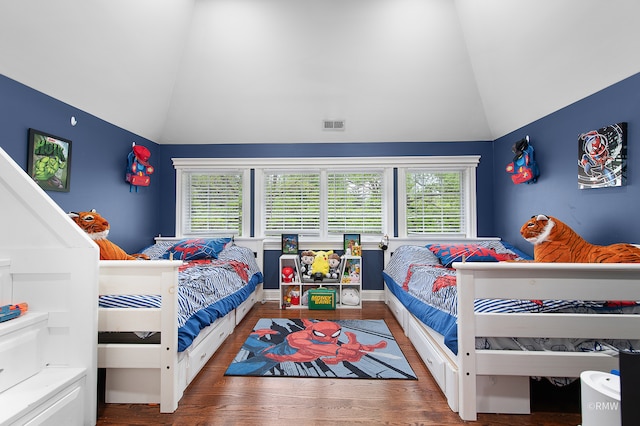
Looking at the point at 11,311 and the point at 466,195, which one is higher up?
the point at 466,195

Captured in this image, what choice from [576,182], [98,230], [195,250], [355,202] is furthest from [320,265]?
[576,182]

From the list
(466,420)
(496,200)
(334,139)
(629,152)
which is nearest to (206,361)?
(466,420)

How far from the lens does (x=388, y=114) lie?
11.7ft

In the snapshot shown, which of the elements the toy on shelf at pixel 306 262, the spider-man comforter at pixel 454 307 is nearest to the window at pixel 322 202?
the toy on shelf at pixel 306 262

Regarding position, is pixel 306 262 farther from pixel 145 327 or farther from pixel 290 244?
pixel 145 327

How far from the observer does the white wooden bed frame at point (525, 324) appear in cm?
149

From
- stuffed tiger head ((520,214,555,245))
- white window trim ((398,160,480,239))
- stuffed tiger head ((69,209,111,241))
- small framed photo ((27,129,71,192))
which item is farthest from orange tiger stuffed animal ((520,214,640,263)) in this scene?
small framed photo ((27,129,71,192))

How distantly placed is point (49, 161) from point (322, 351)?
2.54 meters

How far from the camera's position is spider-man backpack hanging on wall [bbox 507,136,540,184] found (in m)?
2.94

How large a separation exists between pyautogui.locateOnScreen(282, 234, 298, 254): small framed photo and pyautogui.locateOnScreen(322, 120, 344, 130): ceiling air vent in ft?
4.54

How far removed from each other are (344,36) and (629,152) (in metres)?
2.38

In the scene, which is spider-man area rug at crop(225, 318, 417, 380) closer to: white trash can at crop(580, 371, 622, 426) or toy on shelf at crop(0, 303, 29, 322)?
toy on shelf at crop(0, 303, 29, 322)

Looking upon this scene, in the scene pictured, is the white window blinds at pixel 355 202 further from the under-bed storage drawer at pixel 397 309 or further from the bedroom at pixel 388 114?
the under-bed storage drawer at pixel 397 309

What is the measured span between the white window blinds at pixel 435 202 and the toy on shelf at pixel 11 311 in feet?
11.7
